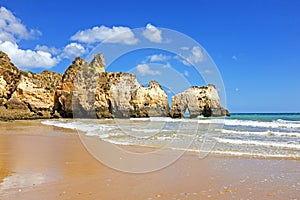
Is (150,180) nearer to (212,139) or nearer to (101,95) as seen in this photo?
(212,139)

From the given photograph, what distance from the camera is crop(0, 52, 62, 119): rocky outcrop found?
37.7 meters

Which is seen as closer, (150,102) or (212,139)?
(212,139)

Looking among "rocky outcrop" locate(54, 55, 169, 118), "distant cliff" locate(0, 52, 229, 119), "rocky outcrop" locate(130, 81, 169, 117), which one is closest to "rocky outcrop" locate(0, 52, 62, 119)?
A: "distant cliff" locate(0, 52, 229, 119)

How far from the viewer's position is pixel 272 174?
6.53 metres

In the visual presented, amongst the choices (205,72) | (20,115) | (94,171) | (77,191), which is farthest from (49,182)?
(20,115)

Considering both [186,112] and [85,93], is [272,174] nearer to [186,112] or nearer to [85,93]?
[85,93]

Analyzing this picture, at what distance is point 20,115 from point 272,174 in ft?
120

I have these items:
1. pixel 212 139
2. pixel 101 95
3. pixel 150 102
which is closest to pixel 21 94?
pixel 101 95

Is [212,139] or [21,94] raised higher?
[21,94]

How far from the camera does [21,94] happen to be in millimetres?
38812

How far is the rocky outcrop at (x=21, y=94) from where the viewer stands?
37.7 metres

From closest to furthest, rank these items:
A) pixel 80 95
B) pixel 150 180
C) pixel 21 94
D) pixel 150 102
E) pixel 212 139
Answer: pixel 150 180 < pixel 212 139 < pixel 21 94 < pixel 80 95 < pixel 150 102

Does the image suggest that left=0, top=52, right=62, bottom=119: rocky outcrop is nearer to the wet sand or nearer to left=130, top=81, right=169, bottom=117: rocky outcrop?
left=130, top=81, right=169, bottom=117: rocky outcrop

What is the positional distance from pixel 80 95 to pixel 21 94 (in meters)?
8.05
